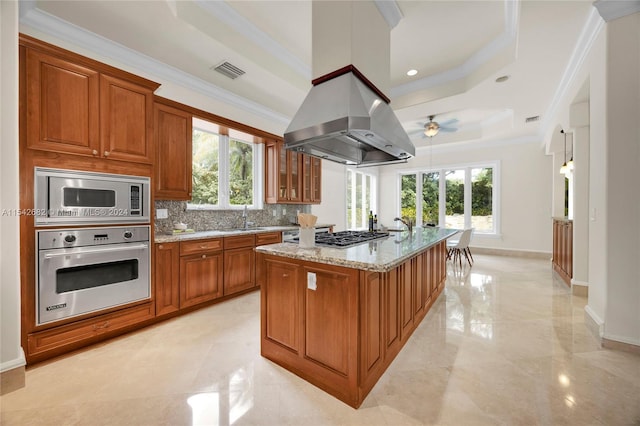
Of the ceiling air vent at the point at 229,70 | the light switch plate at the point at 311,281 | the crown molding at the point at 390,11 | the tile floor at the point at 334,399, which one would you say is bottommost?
the tile floor at the point at 334,399

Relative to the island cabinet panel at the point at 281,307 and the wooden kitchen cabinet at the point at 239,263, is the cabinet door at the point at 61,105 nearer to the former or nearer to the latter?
the wooden kitchen cabinet at the point at 239,263

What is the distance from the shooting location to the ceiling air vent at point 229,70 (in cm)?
306

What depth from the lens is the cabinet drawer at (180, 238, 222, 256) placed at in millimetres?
2959

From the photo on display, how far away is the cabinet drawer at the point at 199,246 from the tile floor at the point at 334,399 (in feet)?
2.61

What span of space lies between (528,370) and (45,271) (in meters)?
3.84

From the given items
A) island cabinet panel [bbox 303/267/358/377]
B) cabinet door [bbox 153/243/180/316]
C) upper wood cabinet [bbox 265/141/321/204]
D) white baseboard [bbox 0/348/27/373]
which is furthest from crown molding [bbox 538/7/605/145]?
white baseboard [bbox 0/348/27/373]

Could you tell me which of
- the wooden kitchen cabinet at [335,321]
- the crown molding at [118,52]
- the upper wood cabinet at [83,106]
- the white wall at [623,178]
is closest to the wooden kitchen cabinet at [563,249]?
the white wall at [623,178]

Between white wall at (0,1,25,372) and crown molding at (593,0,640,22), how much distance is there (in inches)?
174

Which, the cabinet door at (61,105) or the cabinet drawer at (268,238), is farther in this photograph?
the cabinet drawer at (268,238)

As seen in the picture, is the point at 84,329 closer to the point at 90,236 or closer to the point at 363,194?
the point at 90,236

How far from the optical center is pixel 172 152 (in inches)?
123

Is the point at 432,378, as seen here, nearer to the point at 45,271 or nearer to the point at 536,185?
the point at 45,271

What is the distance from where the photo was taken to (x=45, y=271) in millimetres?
2055

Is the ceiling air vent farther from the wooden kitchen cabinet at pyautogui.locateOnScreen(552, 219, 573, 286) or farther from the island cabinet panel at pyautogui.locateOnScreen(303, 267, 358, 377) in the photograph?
the wooden kitchen cabinet at pyautogui.locateOnScreen(552, 219, 573, 286)
